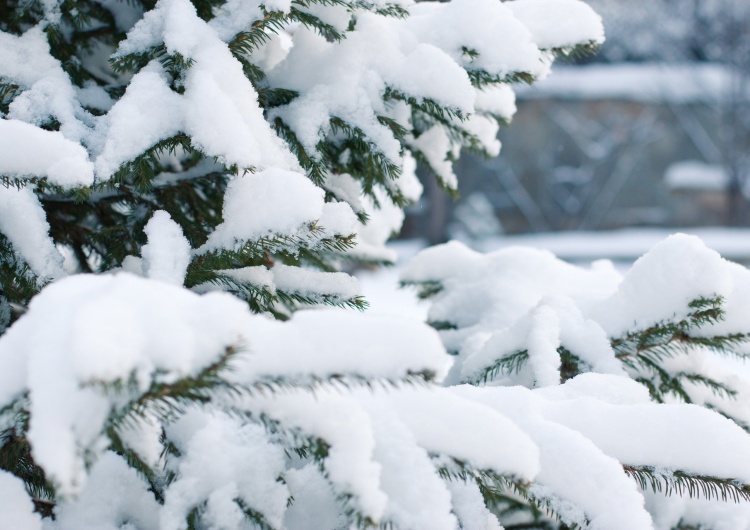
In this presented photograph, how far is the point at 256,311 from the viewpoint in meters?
1.18

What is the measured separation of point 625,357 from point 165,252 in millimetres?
857

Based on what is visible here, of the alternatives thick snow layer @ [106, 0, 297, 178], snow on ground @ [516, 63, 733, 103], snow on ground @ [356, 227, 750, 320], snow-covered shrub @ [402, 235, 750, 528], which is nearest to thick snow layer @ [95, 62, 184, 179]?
thick snow layer @ [106, 0, 297, 178]

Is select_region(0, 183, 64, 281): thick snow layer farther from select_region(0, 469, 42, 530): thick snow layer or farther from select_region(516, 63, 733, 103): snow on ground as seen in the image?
select_region(516, 63, 733, 103): snow on ground

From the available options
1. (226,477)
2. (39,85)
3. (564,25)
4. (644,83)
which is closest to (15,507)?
(226,477)

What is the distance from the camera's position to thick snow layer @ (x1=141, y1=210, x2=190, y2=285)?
3.18 feet

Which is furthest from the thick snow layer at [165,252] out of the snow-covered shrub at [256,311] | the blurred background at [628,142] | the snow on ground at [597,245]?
the blurred background at [628,142]

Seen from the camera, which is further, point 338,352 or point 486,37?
point 486,37

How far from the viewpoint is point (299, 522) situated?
94 centimetres

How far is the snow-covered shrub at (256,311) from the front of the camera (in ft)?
2.18

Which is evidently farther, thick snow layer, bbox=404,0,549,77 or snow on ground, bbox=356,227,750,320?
snow on ground, bbox=356,227,750,320

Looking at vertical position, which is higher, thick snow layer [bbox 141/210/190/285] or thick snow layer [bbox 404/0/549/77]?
thick snow layer [bbox 404/0/549/77]

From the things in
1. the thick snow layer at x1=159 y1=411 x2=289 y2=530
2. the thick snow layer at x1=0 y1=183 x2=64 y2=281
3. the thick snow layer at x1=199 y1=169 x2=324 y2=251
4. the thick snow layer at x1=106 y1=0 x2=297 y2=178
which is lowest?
the thick snow layer at x1=159 y1=411 x2=289 y2=530

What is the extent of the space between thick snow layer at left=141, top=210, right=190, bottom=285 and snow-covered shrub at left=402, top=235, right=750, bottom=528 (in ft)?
1.50

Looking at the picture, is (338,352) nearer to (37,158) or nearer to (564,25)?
(37,158)
